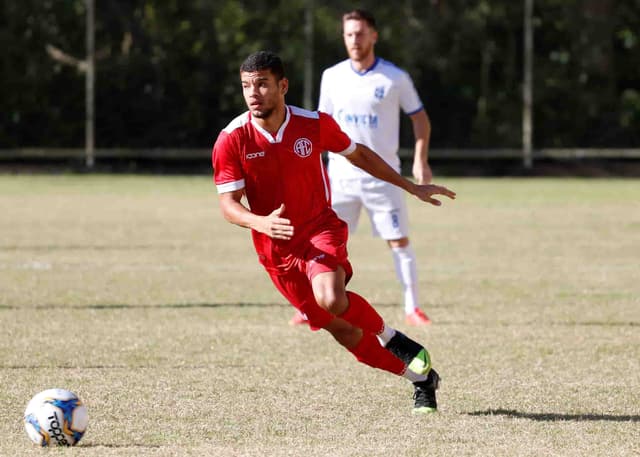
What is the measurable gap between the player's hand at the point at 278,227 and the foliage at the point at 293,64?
25.1 metres

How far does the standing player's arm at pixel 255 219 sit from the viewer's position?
5.67 metres

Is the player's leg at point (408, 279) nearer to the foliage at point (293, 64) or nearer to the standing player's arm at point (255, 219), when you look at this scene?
the standing player's arm at point (255, 219)

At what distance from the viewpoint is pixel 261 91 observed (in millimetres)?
6168

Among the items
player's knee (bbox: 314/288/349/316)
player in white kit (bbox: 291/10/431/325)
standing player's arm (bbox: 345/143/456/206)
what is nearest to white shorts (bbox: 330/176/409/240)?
player in white kit (bbox: 291/10/431/325)

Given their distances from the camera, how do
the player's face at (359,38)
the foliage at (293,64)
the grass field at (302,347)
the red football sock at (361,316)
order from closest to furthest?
1. the grass field at (302,347)
2. the red football sock at (361,316)
3. the player's face at (359,38)
4. the foliage at (293,64)

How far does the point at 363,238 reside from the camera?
17.0m

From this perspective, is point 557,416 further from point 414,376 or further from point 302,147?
point 302,147

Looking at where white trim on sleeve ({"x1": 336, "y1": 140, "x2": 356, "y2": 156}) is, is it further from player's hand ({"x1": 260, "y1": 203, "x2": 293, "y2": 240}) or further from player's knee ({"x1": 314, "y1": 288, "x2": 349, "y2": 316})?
player's hand ({"x1": 260, "y1": 203, "x2": 293, "y2": 240})

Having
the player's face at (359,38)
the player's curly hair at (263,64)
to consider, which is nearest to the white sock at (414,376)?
the player's curly hair at (263,64)

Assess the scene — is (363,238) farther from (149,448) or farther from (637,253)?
(149,448)

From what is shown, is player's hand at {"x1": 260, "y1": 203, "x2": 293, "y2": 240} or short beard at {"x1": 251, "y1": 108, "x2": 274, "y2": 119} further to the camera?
short beard at {"x1": 251, "y1": 108, "x2": 274, "y2": 119}

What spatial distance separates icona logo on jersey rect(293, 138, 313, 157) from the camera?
6.33m

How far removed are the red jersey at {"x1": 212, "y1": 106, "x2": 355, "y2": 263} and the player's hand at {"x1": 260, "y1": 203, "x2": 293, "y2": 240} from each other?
0.50 m

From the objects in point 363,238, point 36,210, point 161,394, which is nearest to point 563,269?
point 363,238
